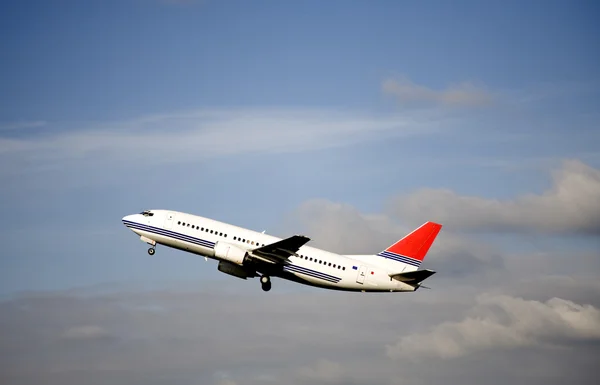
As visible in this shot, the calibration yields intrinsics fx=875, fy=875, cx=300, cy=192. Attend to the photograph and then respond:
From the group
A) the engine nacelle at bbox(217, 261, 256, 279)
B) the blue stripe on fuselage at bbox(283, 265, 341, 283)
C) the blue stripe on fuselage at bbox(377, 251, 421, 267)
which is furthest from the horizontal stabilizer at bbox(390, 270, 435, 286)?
the engine nacelle at bbox(217, 261, 256, 279)

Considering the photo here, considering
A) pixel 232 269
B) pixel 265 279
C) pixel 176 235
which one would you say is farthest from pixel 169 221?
pixel 265 279

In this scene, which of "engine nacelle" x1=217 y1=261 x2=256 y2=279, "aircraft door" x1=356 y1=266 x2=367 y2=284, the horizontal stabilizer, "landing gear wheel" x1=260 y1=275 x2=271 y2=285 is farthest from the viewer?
"landing gear wheel" x1=260 y1=275 x2=271 y2=285

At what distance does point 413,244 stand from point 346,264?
666cm

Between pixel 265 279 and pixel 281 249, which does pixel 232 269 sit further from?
pixel 281 249

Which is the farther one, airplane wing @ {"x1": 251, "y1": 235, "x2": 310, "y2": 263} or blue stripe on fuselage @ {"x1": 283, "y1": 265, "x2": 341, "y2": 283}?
blue stripe on fuselage @ {"x1": 283, "y1": 265, "x2": 341, "y2": 283}

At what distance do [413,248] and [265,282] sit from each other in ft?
43.4

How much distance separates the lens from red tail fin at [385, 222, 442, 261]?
76188 mm

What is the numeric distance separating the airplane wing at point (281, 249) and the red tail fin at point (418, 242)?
946cm

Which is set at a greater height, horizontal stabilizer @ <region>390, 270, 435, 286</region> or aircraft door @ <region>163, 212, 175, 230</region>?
aircraft door @ <region>163, 212, 175, 230</region>

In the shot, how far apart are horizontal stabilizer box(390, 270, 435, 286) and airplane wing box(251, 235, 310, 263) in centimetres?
878

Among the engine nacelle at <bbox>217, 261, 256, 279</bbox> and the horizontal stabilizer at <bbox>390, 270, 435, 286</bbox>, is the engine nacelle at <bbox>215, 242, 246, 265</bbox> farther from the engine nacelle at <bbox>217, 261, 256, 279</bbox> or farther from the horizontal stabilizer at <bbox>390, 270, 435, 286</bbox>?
the horizontal stabilizer at <bbox>390, 270, 435, 286</bbox>

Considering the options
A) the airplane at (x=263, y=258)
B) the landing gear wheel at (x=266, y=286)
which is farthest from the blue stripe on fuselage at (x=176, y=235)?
the landing gear wheel at (x=266, y=286)

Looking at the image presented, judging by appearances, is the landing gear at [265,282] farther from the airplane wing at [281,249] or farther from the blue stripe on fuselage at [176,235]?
the blue stripe on fuselage at [176,235]

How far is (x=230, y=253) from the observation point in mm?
72000
